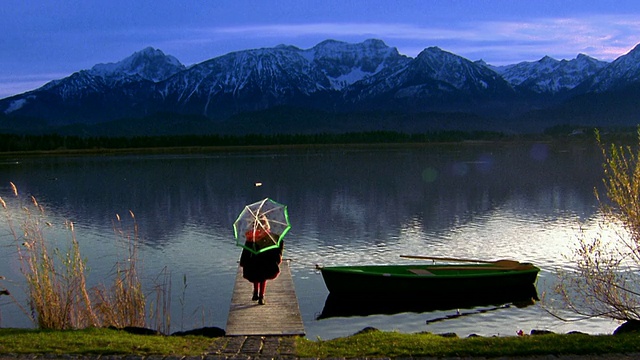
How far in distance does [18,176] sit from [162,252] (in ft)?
205

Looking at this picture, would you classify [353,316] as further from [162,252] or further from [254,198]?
[254,198]

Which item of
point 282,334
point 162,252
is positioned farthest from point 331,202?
point 282,334

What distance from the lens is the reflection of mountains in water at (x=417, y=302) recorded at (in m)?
20.2

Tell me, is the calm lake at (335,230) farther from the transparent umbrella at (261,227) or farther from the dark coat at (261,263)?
the transparent umbrella at (261,227)

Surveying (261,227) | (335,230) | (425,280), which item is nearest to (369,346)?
(261,227)

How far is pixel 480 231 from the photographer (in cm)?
3344

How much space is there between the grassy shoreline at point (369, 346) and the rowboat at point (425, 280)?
8914 mm

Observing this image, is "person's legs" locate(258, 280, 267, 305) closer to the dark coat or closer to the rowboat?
the dark coat

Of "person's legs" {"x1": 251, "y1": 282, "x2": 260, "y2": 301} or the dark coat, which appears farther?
"person's legs" {"x1": 251, "y1": 282, "x2": 260, "y2": 301}

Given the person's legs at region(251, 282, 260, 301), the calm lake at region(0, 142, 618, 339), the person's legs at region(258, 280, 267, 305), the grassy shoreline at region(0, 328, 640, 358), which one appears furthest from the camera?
the calm lake at region(0, 142, 618, 339)

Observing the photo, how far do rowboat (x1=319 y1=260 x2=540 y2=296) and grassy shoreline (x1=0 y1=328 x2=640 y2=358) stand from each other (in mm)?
8914

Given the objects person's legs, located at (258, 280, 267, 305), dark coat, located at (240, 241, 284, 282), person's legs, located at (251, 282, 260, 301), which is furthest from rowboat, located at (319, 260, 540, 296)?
dark coat, located at (240, 241, 284, 282)

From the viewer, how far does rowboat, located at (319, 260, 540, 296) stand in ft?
68.4

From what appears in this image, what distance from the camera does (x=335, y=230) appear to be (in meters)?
33.8
